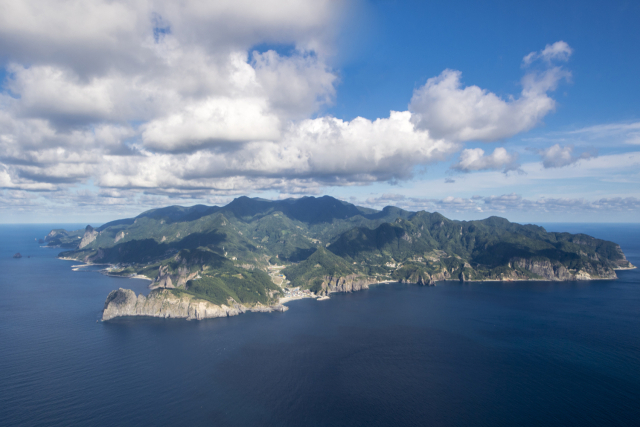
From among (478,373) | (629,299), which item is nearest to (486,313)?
(478,373)

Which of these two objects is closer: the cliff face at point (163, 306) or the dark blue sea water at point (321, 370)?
the dark blue sea water at point (321, 370)

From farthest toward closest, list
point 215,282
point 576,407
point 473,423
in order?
1. point 215,282
2. point 576,407
3. point 473,423

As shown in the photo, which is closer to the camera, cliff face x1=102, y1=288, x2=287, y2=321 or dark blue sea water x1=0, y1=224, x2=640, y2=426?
dark blue sea water x1=0, y1=224, x2=640, y2=426

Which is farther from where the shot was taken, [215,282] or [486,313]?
[215,282]

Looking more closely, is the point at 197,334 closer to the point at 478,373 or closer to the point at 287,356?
the point at 287,356
